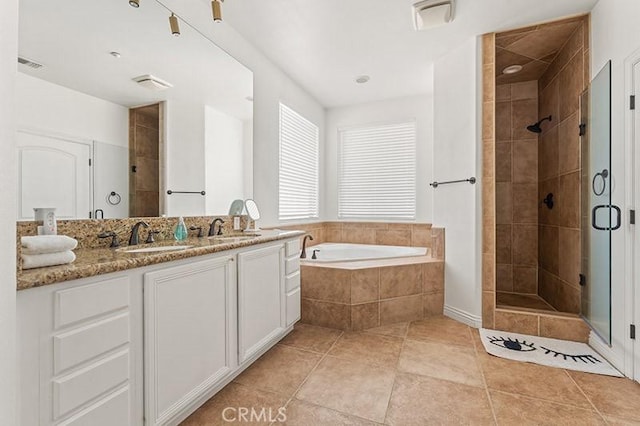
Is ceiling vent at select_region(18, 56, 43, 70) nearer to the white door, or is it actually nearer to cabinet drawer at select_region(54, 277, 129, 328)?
the white door

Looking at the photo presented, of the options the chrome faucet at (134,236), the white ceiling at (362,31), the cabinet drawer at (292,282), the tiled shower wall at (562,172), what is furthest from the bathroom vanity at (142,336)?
the tiled shower wall at (562,172)

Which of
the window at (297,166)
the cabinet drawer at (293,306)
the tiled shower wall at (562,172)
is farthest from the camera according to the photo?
the window at (297,166)

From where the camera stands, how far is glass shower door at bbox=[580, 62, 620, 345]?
6.44 ft

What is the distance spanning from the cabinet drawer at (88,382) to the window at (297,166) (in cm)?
212

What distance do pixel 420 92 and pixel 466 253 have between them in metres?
2.17

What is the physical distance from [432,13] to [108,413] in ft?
9.53

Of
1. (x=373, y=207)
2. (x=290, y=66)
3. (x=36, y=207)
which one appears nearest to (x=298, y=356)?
(x=36, y=207)

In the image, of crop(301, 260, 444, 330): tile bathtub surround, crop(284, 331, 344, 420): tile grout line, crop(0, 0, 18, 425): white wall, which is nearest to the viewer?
crop(0, 0, 18, 425): white wall

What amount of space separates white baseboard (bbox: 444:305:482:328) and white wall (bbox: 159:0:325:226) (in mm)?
1887

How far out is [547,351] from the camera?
212cm

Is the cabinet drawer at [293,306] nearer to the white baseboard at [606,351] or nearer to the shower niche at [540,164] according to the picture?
the shower niche at [540,164]

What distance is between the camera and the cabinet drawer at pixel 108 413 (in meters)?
0.98

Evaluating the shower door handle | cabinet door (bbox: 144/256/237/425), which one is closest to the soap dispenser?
cabinet door (bbox: 144/256/237/425)

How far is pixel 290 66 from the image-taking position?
304cm
